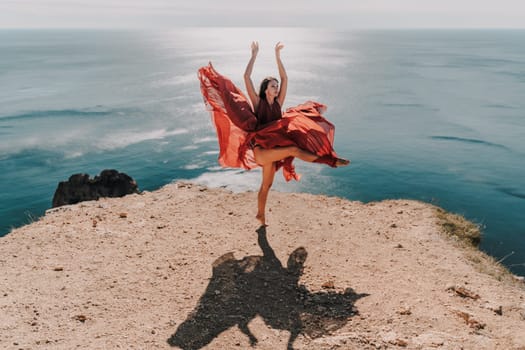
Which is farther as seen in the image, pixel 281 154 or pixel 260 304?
pixel 281 154

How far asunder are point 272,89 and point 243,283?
4.04 meters

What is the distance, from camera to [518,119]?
45750 millimetres

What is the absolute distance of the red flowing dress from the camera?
28.8ft

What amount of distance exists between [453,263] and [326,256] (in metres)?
2.78

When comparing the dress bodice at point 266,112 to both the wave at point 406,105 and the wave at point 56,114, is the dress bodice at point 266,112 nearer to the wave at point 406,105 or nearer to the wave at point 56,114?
the wave at point 56,114

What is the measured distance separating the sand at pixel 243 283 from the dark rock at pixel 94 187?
10.1 meters

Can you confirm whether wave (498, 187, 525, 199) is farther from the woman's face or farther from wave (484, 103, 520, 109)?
wave (484, 103, 520, 109)

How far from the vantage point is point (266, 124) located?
29.1 feet

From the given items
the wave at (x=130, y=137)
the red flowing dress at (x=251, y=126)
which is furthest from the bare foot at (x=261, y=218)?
the wave at (x=130, y=137)

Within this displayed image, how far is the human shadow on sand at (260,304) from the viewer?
20.3ft

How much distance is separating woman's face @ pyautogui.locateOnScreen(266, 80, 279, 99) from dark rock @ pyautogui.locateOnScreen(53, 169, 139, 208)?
1451 centimetres

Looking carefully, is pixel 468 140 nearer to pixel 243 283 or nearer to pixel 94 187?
pixel 94 187

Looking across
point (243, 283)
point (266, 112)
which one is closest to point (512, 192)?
point (266, 112)

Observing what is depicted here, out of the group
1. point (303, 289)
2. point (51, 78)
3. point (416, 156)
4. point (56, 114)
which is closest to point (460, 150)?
point (416, 156)
